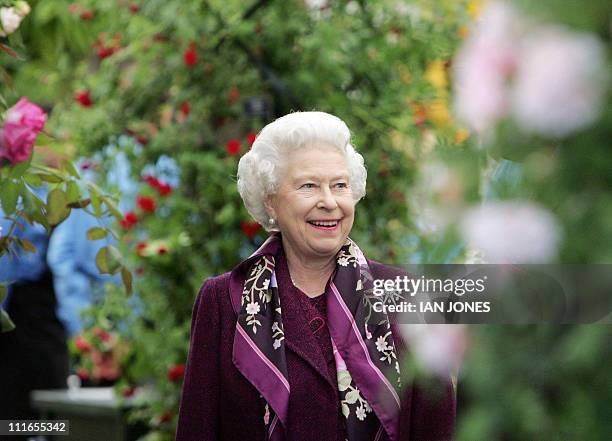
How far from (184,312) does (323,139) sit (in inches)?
84.3

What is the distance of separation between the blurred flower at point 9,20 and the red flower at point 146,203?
2.22 metres

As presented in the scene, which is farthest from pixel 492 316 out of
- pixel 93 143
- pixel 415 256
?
pixel 93 143

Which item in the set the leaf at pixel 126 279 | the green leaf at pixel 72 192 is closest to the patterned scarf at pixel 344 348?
the leaf at pixel 126 279

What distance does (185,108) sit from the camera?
4.94m

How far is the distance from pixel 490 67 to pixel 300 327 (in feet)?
6.80

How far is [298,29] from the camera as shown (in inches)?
192

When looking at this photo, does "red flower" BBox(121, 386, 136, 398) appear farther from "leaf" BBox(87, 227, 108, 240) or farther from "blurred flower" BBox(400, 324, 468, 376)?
"blurred flower" BBox(400, 324, 468, 376)

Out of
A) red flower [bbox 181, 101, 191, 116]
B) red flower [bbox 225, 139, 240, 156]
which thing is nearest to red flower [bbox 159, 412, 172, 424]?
red flower [bbox 225, 139, 240, 156]

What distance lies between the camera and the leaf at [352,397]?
8.91ft

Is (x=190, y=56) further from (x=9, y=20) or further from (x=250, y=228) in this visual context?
(x=9, y=20)

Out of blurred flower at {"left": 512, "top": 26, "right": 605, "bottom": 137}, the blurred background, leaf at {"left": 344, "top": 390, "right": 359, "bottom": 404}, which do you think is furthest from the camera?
the blurred background

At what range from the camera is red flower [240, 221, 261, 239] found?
4.64m

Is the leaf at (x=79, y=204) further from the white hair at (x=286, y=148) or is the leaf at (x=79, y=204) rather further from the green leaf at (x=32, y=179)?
the white hair at (x=286, y=148)

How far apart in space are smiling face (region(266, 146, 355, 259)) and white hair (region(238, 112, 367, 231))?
0.03 meters
